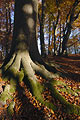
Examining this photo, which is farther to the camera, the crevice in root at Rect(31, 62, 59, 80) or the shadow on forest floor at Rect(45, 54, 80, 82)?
the shadow on forest floor at Rect(45, 54, 80, 82)

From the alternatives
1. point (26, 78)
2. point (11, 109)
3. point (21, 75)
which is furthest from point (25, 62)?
point (11, 109)

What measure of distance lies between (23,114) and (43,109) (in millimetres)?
608

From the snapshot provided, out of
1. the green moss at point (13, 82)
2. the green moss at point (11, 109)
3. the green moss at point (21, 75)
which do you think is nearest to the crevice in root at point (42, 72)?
the green moss at point (21, 75)

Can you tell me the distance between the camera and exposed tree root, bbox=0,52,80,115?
2.71 m

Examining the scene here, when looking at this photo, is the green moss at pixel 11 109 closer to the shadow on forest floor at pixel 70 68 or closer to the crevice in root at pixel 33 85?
the crevice in root at pixel 33 85

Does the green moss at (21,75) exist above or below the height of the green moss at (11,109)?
above

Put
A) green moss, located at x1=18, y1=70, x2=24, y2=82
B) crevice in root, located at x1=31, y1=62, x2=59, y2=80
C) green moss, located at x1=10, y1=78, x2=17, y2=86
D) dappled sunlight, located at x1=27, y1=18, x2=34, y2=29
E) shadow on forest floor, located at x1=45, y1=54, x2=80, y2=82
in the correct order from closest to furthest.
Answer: green moss, located at x1=10, y1=78, x2=17, y2=86
green moss, located at x1=18, y1=70, x2=24, y2=82
crevice in root, located at x1=31, y1=62, x2=59, y2=80
dappled sunlight, located at x1=27, y1=18, x2=34, y2=29
shadow on forest floor, located at x1=45, y1=54, x2=80, y2=82

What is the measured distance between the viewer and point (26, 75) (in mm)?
3514

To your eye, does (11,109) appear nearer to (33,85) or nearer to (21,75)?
(33,85)

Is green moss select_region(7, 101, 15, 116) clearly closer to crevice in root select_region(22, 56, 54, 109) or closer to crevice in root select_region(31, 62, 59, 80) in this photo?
crevice in root select_region(22, 56, 54, 109)

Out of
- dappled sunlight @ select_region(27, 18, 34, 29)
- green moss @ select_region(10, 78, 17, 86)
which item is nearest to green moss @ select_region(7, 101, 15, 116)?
green moss @ select_region(10, 78, 17, 86)

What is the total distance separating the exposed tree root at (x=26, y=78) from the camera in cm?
271

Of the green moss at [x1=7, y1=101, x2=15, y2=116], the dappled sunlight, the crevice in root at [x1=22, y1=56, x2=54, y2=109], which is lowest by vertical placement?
the green moss at [x1=7, y1=101, x2=15, y2=116]

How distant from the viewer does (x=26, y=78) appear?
3.46 meters
